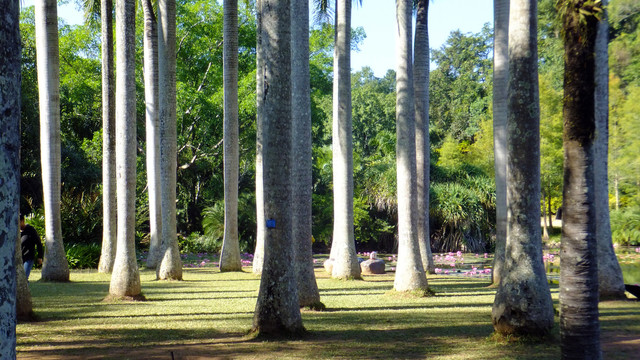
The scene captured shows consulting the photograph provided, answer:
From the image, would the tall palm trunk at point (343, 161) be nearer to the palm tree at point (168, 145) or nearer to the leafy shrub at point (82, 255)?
the palm tree at point (168, 145)

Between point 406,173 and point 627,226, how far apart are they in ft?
77.2

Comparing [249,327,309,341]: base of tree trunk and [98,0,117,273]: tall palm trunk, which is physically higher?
[98,0,117,273]: tall palm trunk

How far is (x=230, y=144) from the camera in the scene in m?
18.2

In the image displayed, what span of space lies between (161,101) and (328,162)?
57.4 ft

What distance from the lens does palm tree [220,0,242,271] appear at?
18188 millimetres

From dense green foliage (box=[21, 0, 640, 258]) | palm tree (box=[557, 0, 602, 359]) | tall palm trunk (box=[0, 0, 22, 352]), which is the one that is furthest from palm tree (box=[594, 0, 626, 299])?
dense green foliage (box=[21, 0, 640, 258])

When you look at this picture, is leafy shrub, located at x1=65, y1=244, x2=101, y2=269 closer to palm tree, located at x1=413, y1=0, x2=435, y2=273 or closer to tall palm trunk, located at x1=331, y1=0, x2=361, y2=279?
tall palm trunk, located at x1=331, y1=0, x2=361, y2=279

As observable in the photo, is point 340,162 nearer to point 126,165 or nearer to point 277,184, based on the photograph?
point 126,165

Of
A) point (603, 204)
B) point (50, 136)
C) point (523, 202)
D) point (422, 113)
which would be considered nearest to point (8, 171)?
point (523, 202)

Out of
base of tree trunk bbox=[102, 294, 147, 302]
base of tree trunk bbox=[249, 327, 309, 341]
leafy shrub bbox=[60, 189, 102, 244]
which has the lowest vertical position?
base of tree trunk bbox=[102, 294, 147, 302]

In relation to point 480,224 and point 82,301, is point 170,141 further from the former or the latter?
point 480,224

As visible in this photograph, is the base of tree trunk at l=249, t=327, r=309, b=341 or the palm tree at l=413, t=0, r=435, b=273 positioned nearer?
the base of tree trunk at l=249, t=327, r=309, b=341

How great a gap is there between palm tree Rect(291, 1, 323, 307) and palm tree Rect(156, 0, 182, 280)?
5.65m

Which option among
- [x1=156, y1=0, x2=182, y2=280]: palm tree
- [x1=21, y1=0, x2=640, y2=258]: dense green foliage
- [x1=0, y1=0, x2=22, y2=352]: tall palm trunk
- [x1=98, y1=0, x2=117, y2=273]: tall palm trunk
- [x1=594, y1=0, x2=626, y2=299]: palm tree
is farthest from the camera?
[x1=21, y1=0, x2=640, y2=258]: dense green foliage
